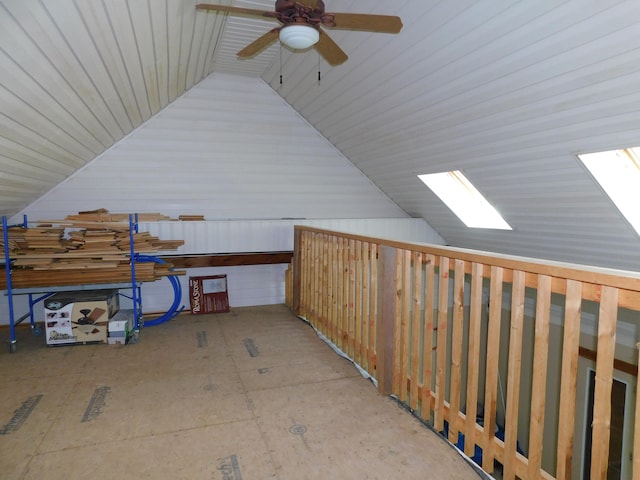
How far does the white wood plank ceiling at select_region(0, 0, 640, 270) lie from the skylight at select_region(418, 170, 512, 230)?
0.24m

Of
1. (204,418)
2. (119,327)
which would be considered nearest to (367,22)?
(204,418)

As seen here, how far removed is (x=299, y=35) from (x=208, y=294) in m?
3.67

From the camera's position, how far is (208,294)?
5188mm

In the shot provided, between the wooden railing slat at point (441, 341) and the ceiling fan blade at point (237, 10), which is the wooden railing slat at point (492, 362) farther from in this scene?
the ceiling fan blade at point (237, 10)

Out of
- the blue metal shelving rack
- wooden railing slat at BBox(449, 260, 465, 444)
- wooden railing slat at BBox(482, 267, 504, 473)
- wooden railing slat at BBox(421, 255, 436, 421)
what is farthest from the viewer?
the blue metal shelving rack

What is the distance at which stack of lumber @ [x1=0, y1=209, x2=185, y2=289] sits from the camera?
12.6ft

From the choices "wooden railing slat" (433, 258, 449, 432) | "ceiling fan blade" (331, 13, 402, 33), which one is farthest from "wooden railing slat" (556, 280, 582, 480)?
"ceiling fan blade" (331, 13, 402, 33)

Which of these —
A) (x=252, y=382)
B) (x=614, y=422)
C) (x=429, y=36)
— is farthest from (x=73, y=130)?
(x=614, y=422)

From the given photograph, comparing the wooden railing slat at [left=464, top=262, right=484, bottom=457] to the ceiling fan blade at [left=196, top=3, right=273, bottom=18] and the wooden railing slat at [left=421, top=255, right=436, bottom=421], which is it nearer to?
the wooden railing slat at [left=421, top=255, right=436, bottom=421]

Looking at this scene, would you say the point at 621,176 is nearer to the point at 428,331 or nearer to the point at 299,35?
the point at 428,331

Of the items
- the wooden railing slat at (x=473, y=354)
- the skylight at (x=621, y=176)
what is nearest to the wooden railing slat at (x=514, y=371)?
the wooden railing slat at (x=473, y=354)

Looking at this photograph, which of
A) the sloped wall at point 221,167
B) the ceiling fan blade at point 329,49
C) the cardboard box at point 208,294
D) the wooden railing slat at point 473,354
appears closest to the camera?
the wooden railing slat at point 473,354

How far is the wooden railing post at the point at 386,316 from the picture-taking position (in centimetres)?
276

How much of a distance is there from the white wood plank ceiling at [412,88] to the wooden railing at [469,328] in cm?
127
